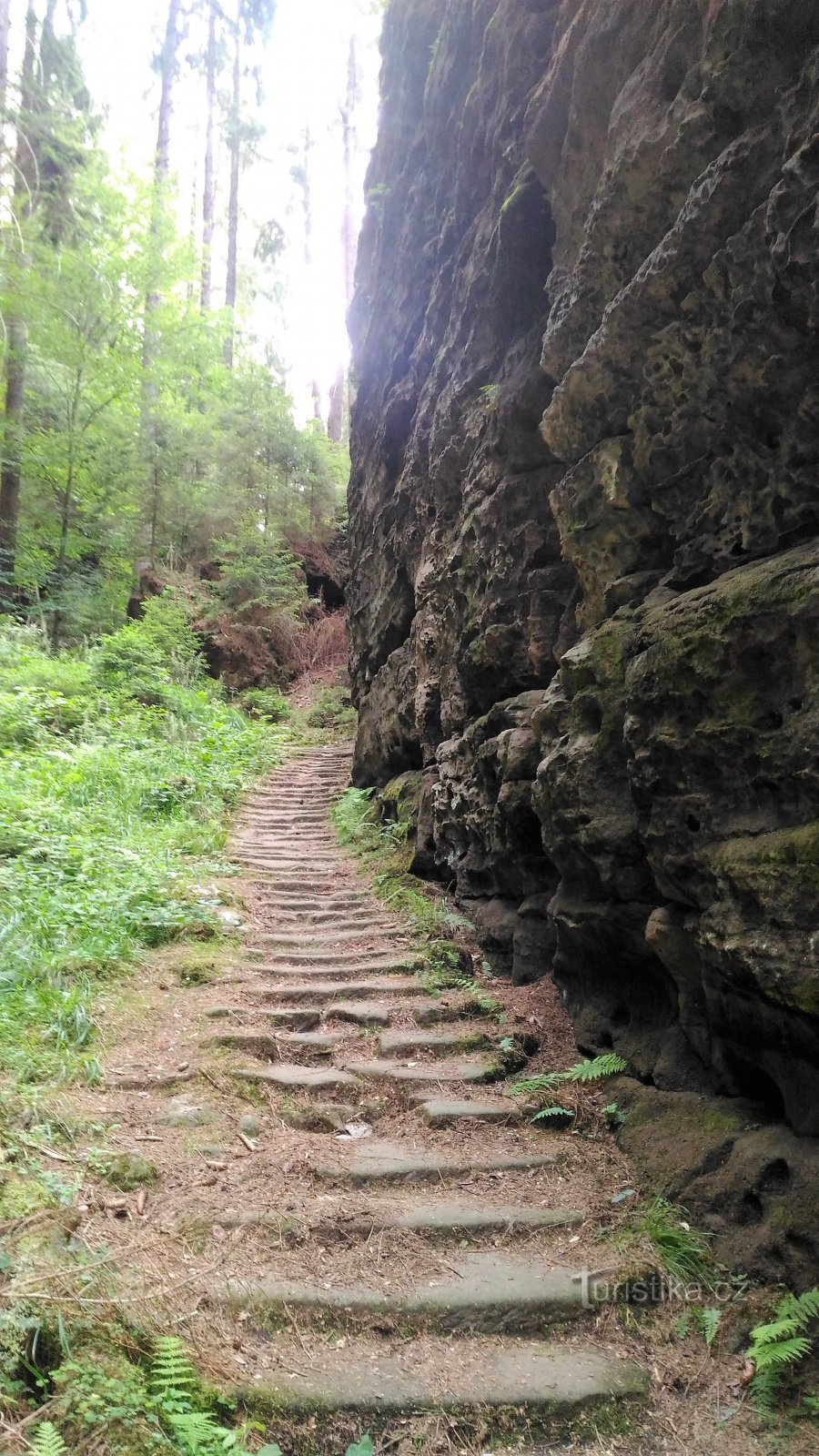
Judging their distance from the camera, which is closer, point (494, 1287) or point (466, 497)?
point (494, 1287)

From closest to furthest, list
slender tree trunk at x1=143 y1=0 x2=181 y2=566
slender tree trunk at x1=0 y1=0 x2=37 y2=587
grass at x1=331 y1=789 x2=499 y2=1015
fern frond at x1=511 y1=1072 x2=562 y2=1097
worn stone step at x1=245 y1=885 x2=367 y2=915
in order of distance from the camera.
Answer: fern frond at x1=511 y1=1072 x2=562 y2=1097 → grass at x1=331 y1=789 x2=499 y2=1015 → worn stone step at x1=245 y1=885 x2=367 y2=915 → slender tree trunk at x1=0 y1=0 x2=37 y2=587 → slender tree trunk at x1=143 y1=0 x2=181 y2=566

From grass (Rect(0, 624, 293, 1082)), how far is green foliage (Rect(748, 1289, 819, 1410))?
3.13 metres

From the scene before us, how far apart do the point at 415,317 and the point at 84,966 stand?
8.56 m

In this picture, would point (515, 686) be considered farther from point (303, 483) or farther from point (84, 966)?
point (303, 483)

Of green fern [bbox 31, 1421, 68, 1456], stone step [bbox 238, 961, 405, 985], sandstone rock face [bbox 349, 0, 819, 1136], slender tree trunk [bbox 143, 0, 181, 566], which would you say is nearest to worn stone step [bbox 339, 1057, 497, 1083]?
sandstone rock face [bbox 349, 0, 819, 1136]

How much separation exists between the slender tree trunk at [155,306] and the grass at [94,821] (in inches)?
192

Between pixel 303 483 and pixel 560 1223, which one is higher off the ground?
pixel 303 483

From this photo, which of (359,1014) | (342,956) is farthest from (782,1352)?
(342,956)

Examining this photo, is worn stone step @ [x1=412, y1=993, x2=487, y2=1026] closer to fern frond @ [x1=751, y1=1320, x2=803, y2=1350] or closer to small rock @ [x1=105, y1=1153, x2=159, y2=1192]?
small rock @ [x1=105, y1=1153, x2=159, y2=1192]

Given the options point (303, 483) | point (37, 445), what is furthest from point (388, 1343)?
point (303, 483)

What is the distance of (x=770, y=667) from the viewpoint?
298 centimetres

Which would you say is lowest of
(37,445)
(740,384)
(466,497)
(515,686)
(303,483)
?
(515,686)

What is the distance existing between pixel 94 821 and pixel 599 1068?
5.19 meters

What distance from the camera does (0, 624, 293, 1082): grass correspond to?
14.2 ft
